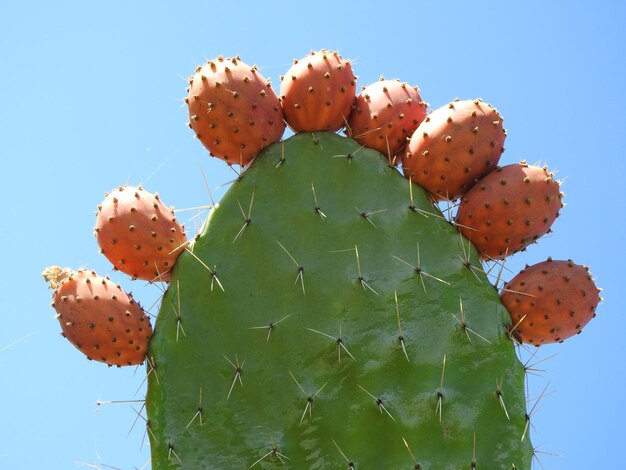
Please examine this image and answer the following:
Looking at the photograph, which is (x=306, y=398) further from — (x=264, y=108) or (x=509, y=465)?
(x=264, y=108)

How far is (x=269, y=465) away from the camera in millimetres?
2707

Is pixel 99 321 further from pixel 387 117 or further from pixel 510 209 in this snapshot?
pixel 510 209

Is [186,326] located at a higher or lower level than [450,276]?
lower

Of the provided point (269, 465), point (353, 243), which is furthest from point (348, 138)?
point (269, 465)

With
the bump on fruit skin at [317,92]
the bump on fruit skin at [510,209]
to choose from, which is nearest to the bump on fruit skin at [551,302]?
the bump on fruit skin at [510,209]

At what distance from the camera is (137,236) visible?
9.77ft

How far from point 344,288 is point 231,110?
686 millimetres

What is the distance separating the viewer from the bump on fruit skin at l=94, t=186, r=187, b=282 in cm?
298

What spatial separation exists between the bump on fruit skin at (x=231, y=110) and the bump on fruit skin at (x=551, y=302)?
0.93m

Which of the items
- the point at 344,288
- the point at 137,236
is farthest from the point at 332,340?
the point at 137,236

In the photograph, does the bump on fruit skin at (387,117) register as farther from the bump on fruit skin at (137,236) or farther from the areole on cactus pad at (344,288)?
the bump on fruit skin at (137,236)

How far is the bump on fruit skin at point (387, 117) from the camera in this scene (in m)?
3.19

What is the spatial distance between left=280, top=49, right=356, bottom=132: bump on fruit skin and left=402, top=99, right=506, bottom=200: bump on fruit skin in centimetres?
29

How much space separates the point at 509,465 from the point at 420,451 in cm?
26
